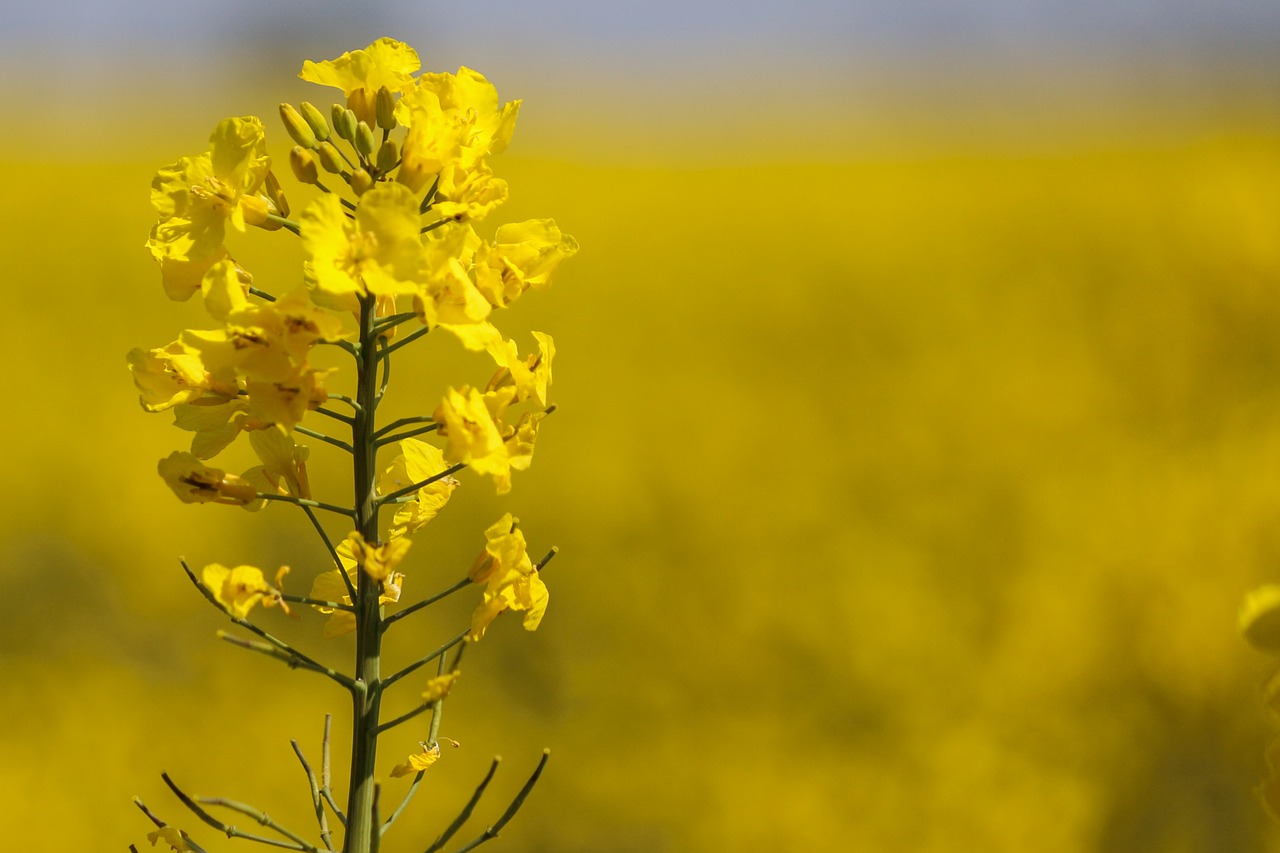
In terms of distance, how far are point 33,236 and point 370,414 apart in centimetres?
552

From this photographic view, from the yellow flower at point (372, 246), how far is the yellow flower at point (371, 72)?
218mm

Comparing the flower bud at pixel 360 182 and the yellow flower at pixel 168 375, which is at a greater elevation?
the flower bud at pixel 360 182

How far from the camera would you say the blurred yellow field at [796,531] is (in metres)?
4.75

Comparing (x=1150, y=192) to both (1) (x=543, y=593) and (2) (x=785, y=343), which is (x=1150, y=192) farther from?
(1) (x=543, y=593)

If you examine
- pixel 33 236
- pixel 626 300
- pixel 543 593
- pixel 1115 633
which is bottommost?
pixel 1115 633

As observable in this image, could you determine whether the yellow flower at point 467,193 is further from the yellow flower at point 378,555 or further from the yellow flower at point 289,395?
the yellow flower at point 378,555

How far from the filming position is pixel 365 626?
1138mm

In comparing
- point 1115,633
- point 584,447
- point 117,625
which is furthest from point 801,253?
point 117,625

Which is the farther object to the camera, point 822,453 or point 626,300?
point 626,300

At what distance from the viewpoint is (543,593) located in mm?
1245

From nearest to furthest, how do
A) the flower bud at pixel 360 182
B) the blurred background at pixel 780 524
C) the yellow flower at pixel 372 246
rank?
the yellow flower at pixel 372 246
the flower bud at pixel 360 182
the blurred background at pixel 780 524

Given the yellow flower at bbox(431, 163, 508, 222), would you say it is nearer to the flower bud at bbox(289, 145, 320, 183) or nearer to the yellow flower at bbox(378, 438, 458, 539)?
the flower bud at bbox(289, 145, 320, 183)

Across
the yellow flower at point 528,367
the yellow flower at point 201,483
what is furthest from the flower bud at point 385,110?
the yellow flower at point 201,483

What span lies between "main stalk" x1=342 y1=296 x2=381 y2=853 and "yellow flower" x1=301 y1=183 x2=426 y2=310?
0.08 meters
